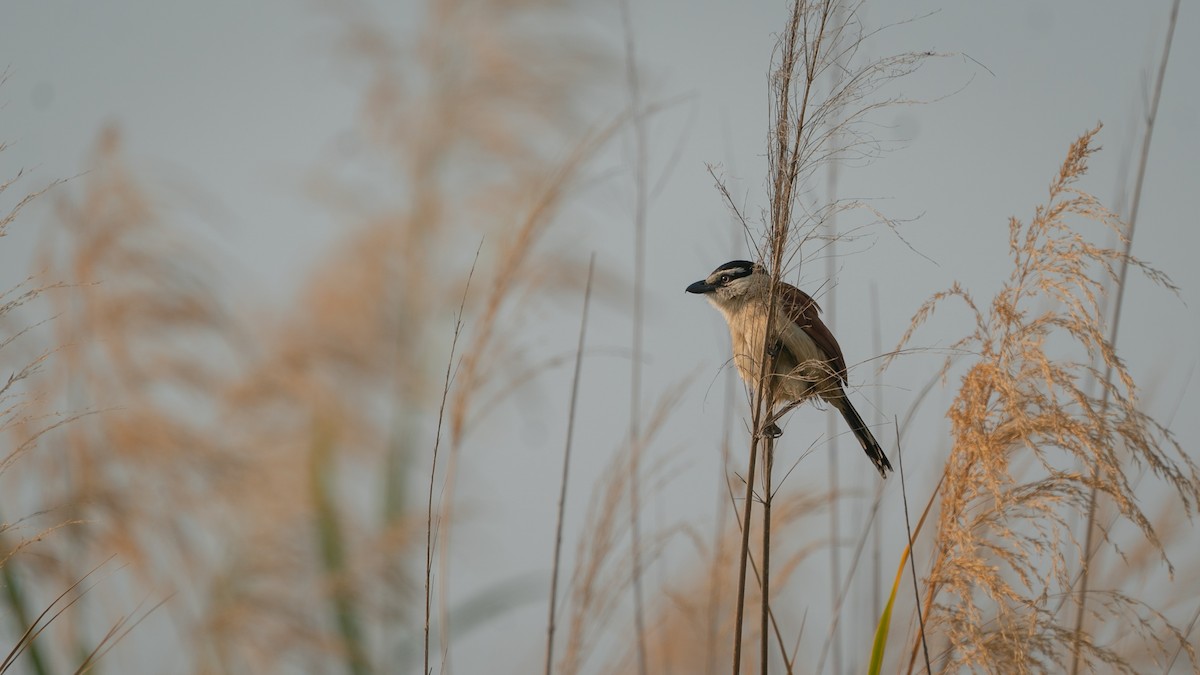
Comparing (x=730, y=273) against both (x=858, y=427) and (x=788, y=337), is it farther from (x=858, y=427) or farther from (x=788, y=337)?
(x=858, y=427)

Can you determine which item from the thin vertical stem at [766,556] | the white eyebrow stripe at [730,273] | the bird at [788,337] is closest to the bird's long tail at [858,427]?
the bird at [788,337]

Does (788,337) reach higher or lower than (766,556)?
higher

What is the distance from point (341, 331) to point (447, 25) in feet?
5.58

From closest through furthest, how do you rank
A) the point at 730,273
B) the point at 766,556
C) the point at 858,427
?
1. the point at 766,556
2. the point at 858,427
3. the point at 730,273

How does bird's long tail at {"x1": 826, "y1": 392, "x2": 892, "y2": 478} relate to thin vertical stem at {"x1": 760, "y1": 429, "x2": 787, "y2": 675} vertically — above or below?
above

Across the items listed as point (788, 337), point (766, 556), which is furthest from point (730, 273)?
point (766, 556)

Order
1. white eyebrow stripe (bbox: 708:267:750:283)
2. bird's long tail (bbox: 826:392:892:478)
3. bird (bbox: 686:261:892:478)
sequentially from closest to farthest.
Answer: bird (bbox: 686:261:892:478) → bird's long tail (bbox: 826:392:892:478) → white eyebrow stripe (bbox: 708:267:750:283)

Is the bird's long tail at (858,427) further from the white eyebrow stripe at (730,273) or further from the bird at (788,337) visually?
the white eyebrow stripe at (730,273)

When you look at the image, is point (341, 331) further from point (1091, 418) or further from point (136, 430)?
point (1091, 418)

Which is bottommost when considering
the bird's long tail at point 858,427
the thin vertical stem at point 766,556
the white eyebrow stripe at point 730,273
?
the thin vertical stem at point 766,556

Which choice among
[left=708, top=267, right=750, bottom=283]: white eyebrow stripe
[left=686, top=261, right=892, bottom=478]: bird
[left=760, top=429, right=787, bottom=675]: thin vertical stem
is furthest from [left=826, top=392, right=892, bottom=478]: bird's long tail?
[left=760, top=429, right=787, bottom=675]: thin vertical stem

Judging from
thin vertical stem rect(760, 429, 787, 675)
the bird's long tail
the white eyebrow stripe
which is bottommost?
thin vertical stem rect(760, 429, 787, 675)

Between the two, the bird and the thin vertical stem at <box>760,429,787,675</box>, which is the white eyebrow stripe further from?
the thin vertical stem at <box>760,429,787,675</box>

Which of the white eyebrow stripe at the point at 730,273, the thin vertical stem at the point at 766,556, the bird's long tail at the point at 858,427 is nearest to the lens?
the thin vertical stem at the point at 766,556
